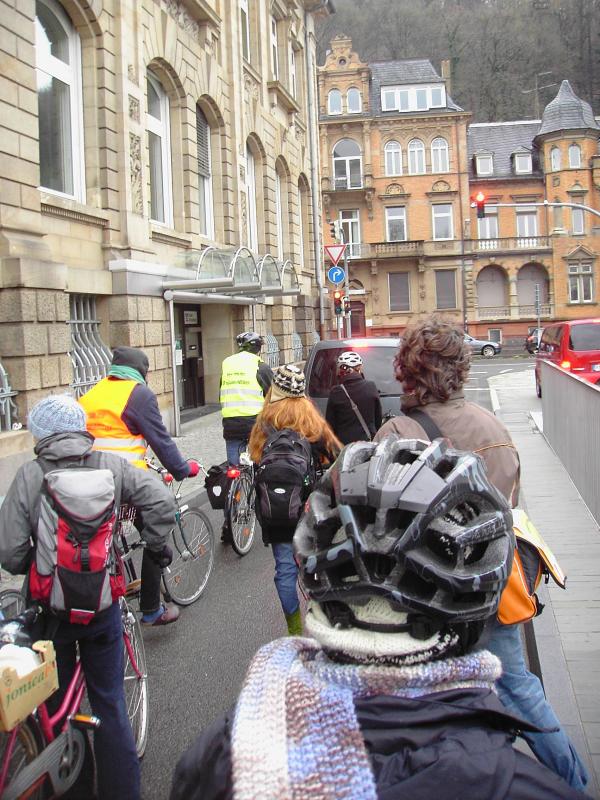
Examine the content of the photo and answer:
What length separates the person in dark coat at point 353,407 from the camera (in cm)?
711

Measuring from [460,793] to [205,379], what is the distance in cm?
1919

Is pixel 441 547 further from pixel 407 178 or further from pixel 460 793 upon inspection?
pixel 407 178

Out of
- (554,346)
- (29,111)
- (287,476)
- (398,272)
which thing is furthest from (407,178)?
(287,476)

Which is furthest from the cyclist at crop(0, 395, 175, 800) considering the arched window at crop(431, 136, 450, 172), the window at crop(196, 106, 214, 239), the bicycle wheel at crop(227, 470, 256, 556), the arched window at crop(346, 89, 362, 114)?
the arched window at crop(346, 89, 362, 114)

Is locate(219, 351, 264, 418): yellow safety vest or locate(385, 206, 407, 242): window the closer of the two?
locate(219, 351, 264, 418): yellow safety vest

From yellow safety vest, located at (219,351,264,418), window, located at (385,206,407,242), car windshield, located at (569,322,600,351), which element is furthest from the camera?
window, located at (385,206,407,242)

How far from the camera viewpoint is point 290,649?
1.51m

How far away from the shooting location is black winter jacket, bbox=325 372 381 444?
23.4 ft

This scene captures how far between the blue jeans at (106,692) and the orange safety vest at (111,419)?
1.75 m

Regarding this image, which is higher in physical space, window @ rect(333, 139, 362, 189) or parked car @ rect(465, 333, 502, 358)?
window @ rect(333, 139, 362, 189)

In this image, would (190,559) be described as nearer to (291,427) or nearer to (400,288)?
(291,427)

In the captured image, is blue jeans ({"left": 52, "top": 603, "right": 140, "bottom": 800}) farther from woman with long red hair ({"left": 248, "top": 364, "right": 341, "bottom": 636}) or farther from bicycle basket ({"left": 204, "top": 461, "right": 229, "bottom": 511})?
bicycle basket ({"left": 204, "top": 461, "right": 229, "bottom": 511})

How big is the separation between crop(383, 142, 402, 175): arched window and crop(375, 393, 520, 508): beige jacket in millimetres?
50247

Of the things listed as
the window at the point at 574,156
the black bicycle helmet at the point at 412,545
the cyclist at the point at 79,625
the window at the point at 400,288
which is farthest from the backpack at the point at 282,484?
the window at the point at 574,156
